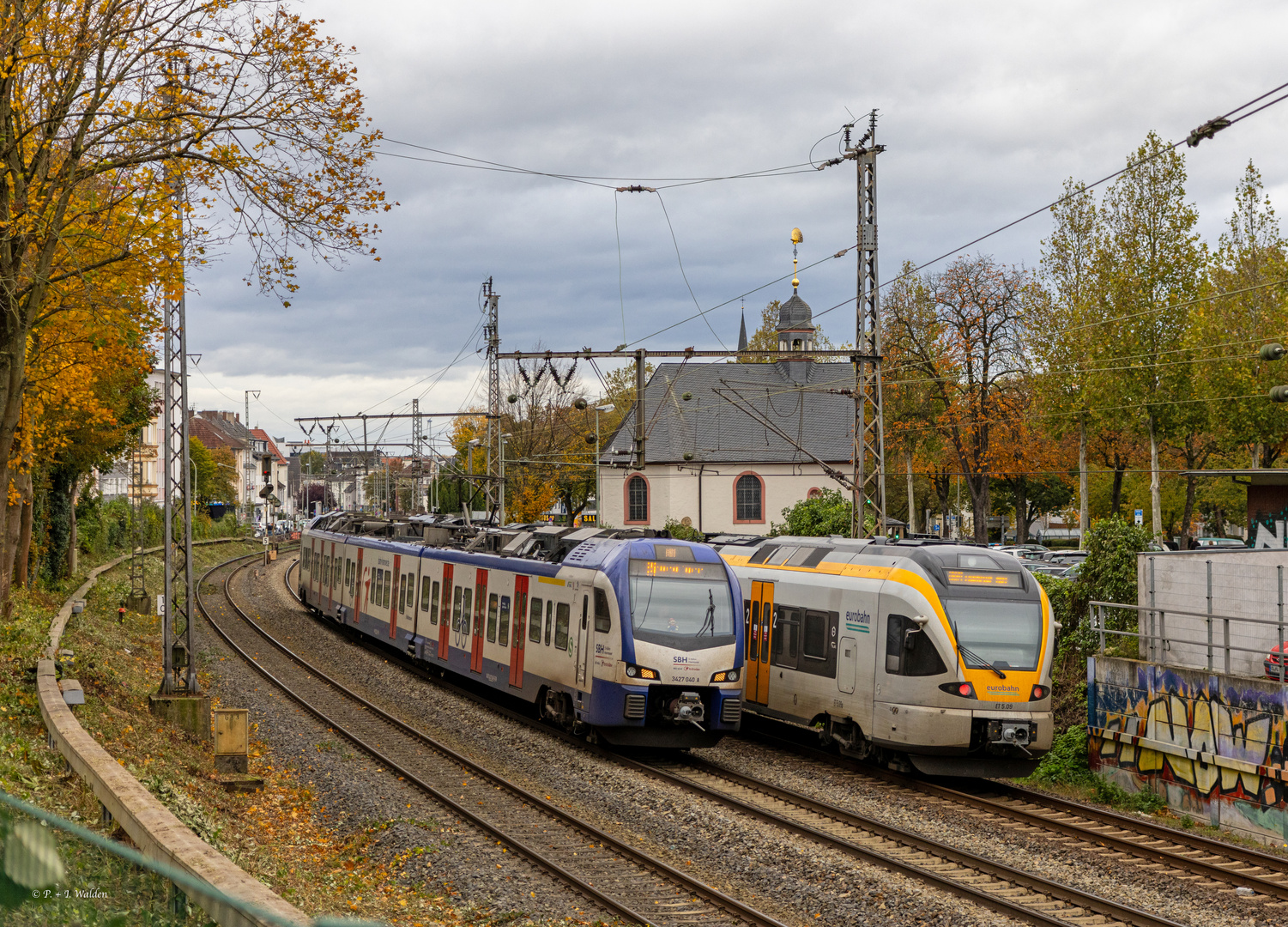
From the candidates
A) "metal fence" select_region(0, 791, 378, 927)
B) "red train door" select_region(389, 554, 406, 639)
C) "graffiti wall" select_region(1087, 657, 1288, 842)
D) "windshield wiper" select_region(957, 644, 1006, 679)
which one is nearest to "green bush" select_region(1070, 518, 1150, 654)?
"graffiti wall" select_region(1087, 657, 1288, 842)

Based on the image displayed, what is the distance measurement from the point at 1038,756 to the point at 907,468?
38.8 meters

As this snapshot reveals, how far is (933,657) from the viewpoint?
1459 centimetres

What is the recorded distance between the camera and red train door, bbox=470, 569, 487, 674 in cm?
2105

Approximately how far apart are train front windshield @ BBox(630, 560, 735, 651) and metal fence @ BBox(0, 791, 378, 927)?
11327 millimetres

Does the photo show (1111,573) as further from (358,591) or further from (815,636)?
(358,591)

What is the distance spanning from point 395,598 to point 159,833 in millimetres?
20687

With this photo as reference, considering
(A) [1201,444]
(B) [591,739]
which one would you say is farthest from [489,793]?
(A) [1201,444]

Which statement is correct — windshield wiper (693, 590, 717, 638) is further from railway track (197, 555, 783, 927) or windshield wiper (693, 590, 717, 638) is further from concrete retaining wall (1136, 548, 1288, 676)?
concrete retaining wall (1136, 548, 1288, 676)

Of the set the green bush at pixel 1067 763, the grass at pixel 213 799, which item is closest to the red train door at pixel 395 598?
the grass at pixel 213 799

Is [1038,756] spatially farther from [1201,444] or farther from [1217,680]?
[1201,444]

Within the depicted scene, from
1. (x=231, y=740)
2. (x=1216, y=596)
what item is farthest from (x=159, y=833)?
(x=1216, y=596)

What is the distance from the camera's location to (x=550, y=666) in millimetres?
17797

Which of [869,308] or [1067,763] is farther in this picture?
[869,308]

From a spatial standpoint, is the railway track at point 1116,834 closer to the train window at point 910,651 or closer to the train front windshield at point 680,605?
the train window at point 910,651
